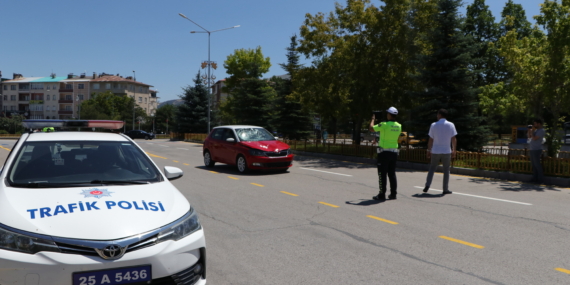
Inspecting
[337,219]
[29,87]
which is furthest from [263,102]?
[29,87]

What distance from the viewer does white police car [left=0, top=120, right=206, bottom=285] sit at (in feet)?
9.80

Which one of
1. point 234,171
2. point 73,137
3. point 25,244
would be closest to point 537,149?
point 234,171

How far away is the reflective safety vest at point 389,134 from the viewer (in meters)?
8.73

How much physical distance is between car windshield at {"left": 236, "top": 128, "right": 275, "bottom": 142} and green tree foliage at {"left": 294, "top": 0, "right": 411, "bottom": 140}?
25.5ft

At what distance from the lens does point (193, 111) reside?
5344 centimetres

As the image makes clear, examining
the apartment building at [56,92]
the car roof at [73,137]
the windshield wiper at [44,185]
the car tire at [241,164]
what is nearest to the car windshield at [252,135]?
the car tire at [241,164]

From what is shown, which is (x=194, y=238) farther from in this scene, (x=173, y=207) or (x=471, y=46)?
(x=471, y=46)

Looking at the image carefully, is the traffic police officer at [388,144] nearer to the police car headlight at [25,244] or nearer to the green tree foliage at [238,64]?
the police car headlight at [25,244]

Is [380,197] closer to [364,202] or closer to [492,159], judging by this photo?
[364,202]

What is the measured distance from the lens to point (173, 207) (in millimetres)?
3758

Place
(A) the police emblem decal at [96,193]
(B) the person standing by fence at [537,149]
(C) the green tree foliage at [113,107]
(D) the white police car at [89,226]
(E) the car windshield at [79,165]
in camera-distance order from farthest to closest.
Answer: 1. (C) the green tree foliage at [113,107]
2. (B) the person standing by fence at [537,149]
3. (E) the car windshield at [79,165]
4. (A) the police emblem decal at [96,193]
5. (D) the white police car at [89,226]

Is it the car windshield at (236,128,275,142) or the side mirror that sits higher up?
the car windshield at (236,128,275,142)

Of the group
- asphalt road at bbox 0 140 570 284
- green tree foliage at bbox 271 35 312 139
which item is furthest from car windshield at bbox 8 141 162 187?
green tree foliage at bbox 271 35 312 139

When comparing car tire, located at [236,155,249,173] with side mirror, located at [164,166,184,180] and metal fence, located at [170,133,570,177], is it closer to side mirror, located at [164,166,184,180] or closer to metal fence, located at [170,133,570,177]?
metal fence, located at [170,133,570,177]
